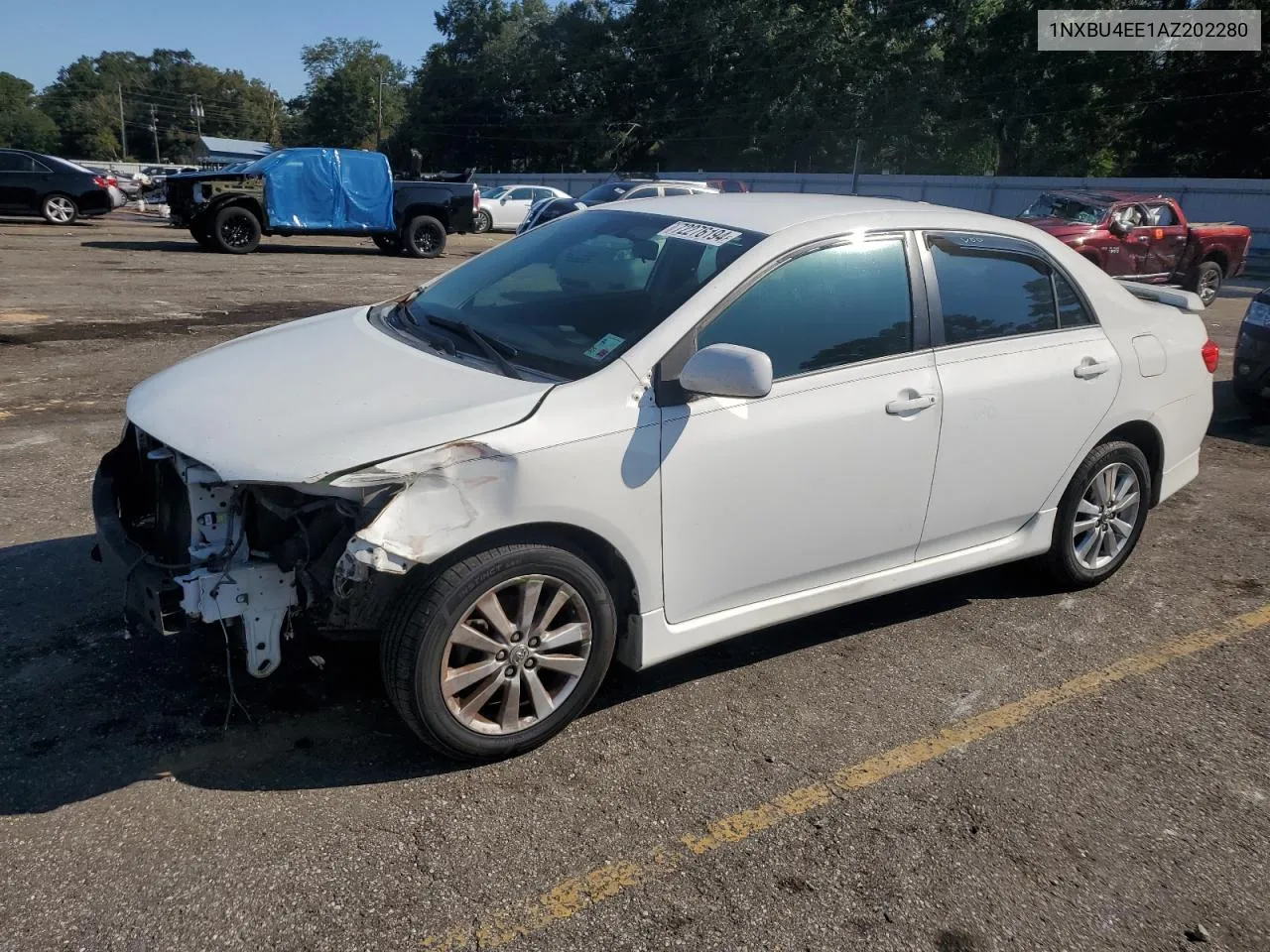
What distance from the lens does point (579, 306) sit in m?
3.71

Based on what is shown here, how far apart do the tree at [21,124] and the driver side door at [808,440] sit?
403ft

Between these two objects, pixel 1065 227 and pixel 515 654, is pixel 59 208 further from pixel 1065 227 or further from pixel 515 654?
pixel 515 654

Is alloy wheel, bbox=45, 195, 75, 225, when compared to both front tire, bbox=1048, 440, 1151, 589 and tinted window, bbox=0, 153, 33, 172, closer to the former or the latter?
tinted window, bbox=0, 153, 33, 172

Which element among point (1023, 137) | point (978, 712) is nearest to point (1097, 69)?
point (1023, 137)

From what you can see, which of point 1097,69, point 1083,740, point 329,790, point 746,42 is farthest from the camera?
point 746,42

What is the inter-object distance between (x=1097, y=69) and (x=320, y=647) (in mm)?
50272

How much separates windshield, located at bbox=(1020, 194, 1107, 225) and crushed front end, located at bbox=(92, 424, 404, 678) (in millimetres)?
14725

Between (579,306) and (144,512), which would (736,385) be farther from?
(144,512)

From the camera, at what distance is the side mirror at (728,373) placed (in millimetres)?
3152

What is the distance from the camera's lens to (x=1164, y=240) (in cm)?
1568

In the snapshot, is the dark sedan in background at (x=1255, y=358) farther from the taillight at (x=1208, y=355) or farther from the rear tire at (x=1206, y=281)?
the rear tire at (x=1206, y=281)

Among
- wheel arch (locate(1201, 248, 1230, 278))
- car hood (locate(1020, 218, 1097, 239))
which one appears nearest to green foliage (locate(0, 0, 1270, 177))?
wheel arch (locate(1201, 248, 1230, 278))

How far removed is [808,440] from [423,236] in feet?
60.0

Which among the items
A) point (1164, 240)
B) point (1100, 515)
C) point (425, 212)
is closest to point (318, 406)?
point (1100, 515)
